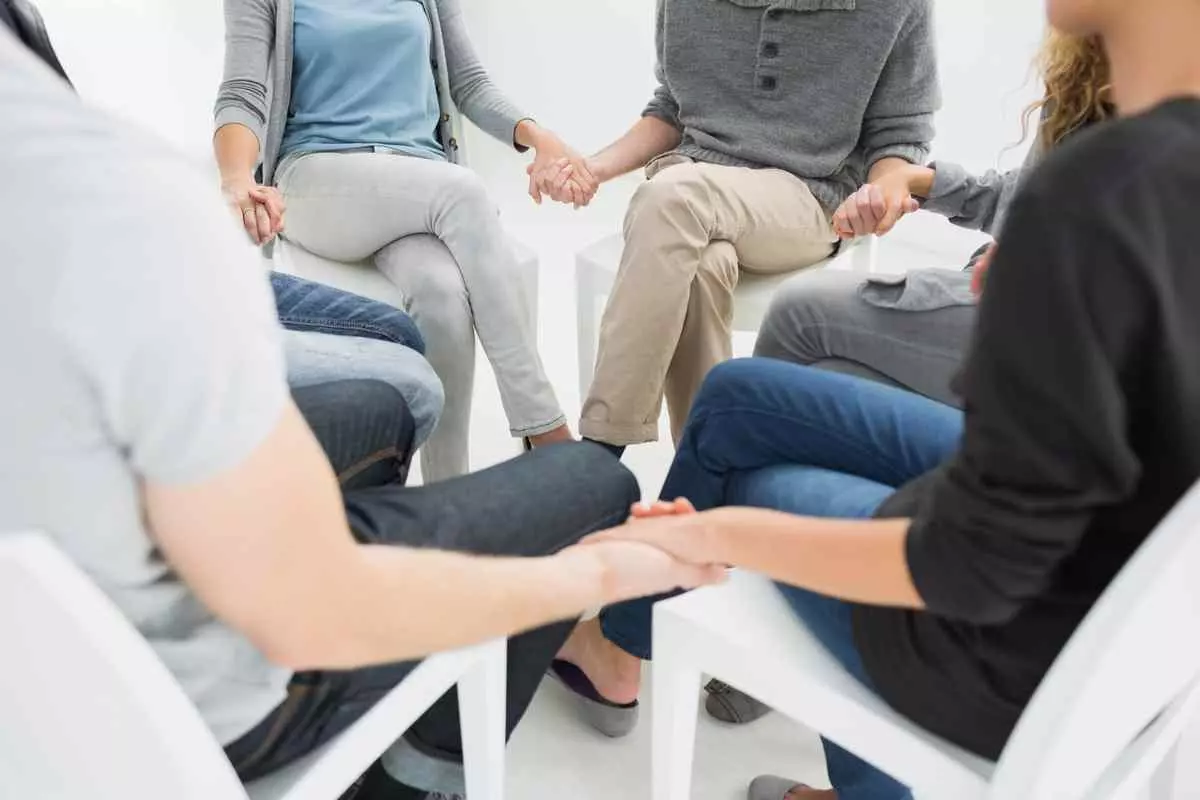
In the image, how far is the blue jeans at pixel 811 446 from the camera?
943mm

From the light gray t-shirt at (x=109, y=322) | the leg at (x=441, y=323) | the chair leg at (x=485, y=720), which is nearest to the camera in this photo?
the light gray t-shirt at (x=109, y=322)

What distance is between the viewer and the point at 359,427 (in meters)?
1.01

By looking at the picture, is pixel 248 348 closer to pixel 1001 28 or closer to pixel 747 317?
pixel 747 317

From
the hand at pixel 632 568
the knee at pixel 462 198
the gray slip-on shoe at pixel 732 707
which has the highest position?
the hand at pixel 632 568

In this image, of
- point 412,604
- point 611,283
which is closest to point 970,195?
point 611,283

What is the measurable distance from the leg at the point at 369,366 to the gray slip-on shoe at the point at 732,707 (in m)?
0.50

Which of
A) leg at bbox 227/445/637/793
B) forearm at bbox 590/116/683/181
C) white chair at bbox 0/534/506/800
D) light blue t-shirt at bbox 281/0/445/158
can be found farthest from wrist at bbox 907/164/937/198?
white chair at bbox 0/534/506/800

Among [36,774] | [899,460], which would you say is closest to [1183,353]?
[899,460]

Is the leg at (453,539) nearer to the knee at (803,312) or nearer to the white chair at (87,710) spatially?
the white chair at (87,710)

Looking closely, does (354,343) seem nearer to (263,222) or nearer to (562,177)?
(263,222)

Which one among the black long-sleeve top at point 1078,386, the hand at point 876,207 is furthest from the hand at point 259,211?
the black long-sleeve top at point 1078,386

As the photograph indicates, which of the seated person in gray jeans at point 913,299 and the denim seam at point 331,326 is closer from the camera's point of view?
the seated person in gray jeans at point 913,299

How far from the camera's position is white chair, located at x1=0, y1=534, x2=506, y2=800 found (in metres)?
0.51

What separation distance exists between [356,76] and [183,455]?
4.58 ft
